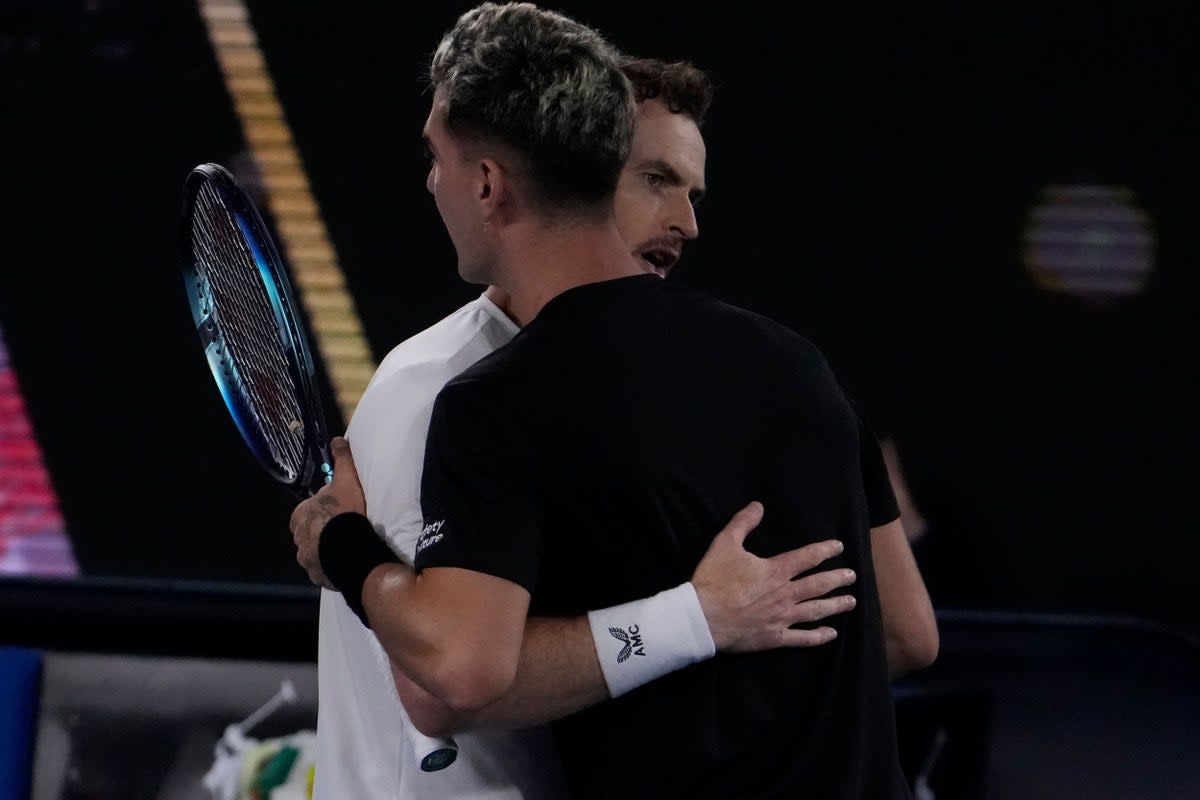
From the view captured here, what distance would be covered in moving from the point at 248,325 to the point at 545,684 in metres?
0.76

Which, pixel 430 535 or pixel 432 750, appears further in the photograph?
pixel 432 750

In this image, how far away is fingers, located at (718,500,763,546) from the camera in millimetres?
1506

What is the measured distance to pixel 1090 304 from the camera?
11.9 feet

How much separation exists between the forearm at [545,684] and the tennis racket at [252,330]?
42cm

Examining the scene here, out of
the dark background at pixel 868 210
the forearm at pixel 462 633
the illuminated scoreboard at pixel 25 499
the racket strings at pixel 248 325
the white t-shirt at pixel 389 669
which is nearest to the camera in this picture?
the forearm at pixel 462 633

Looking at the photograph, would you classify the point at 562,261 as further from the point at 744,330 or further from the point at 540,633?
the point at 540,633

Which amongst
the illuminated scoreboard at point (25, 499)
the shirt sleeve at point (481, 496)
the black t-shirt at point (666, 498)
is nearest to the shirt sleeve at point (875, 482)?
the black t-shirt at point (666, 498)

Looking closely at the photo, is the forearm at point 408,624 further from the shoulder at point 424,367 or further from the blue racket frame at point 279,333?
the blue racket frame at point 279,333

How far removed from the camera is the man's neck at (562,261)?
157 cm

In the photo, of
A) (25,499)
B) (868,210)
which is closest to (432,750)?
(868,210)

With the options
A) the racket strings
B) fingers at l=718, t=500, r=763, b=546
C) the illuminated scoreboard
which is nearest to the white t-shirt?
the racket strings

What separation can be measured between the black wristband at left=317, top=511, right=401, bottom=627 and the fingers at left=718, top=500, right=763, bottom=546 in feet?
1.15

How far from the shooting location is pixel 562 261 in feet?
5.16

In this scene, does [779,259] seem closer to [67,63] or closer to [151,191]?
[151,191]
